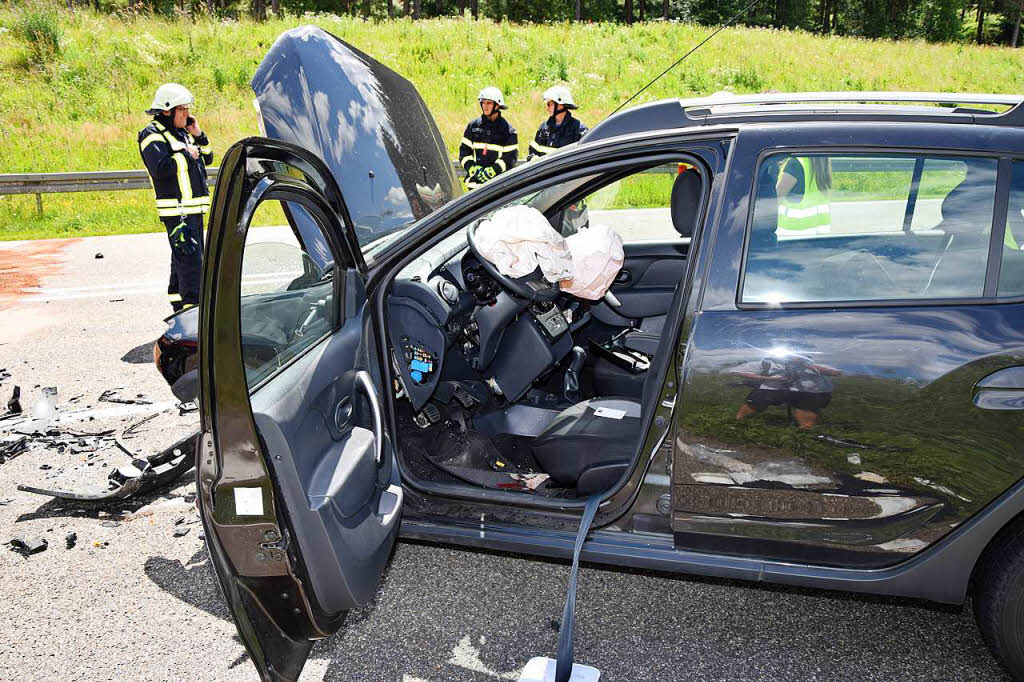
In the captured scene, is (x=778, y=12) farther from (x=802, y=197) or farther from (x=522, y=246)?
(x=802, y=197)

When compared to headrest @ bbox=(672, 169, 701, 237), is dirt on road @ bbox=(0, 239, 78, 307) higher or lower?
lower

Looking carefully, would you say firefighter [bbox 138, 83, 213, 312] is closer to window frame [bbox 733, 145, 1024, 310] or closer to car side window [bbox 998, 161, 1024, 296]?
window frame [bbox 733, 145, 1024, 310]

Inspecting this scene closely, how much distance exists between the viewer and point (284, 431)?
2055 millimetres

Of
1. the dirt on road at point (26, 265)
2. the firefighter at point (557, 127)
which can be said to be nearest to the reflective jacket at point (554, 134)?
the firefighter at point (557, 127)

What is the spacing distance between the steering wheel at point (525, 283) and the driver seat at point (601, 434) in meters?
0.49

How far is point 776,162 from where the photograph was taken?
7.59ft

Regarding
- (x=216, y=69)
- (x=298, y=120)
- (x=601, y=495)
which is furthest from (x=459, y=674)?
(x=216, y=69)

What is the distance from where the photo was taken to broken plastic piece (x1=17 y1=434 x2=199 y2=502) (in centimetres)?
341

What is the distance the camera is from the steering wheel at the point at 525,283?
302 centimetres

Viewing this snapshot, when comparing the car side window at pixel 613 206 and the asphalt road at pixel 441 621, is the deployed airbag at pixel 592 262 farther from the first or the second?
the asphalt road at pixel 441 621

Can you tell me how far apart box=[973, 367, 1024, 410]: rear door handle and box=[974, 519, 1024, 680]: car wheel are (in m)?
0.38

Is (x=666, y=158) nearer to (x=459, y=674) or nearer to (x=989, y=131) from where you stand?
(x=989, y=131)

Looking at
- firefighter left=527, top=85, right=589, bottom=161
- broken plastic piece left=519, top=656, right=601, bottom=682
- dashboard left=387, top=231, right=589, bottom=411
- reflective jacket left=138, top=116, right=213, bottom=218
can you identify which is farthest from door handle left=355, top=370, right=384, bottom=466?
firefighter left=527, top=85, right=589, bottom=161

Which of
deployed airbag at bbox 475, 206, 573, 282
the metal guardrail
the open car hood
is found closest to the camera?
deployed airbag at bbox 475, 206, 573, 282
